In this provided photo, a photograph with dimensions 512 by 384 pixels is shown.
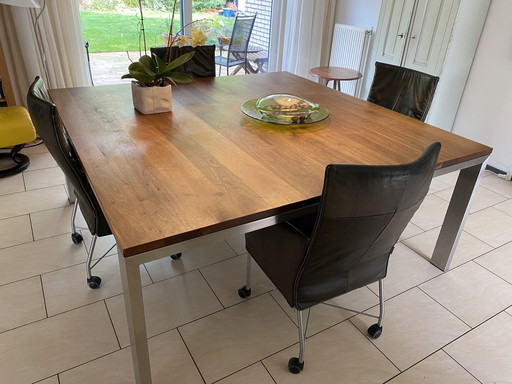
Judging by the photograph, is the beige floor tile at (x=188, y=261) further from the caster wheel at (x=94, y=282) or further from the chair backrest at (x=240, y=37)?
the chair backrest at (x=240, y=37)

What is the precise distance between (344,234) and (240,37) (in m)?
3.55

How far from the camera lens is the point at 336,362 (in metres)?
1.56

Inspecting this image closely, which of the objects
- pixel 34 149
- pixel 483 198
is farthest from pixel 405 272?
pixel 34 149

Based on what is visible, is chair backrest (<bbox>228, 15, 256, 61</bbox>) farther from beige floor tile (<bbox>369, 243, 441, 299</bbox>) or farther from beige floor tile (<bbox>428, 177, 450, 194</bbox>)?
beige floor tile (<bbox>369, 243, 441, 299</bbox>)

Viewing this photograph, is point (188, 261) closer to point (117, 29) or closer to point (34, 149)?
point (34, 149)

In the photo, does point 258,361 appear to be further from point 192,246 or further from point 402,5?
point 402,5

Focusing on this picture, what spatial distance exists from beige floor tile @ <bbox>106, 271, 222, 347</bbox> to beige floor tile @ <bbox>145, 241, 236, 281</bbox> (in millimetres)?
54

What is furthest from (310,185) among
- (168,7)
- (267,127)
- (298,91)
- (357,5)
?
(357,5)

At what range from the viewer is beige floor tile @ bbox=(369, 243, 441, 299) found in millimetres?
1972

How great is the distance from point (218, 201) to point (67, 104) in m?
1.24

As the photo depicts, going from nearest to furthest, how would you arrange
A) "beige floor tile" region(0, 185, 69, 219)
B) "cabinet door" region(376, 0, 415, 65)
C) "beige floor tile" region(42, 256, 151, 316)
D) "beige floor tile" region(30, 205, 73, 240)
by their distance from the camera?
"beige floor tile" region(42, 256, 151, 316) < "beige floor tile" region(30, 205, 73, 240) < "beige floor tile" region(0, 185, 69, 219) < "cabinet door" region(376, 0, 415, 65)

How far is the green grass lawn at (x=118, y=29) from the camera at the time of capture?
360 cm

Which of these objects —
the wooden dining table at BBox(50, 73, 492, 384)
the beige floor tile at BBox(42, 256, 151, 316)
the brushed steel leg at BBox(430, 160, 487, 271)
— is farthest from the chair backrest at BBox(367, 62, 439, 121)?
the beige floor tile at BBox(42, 256, 151, 316)

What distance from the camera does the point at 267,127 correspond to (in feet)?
5.98
